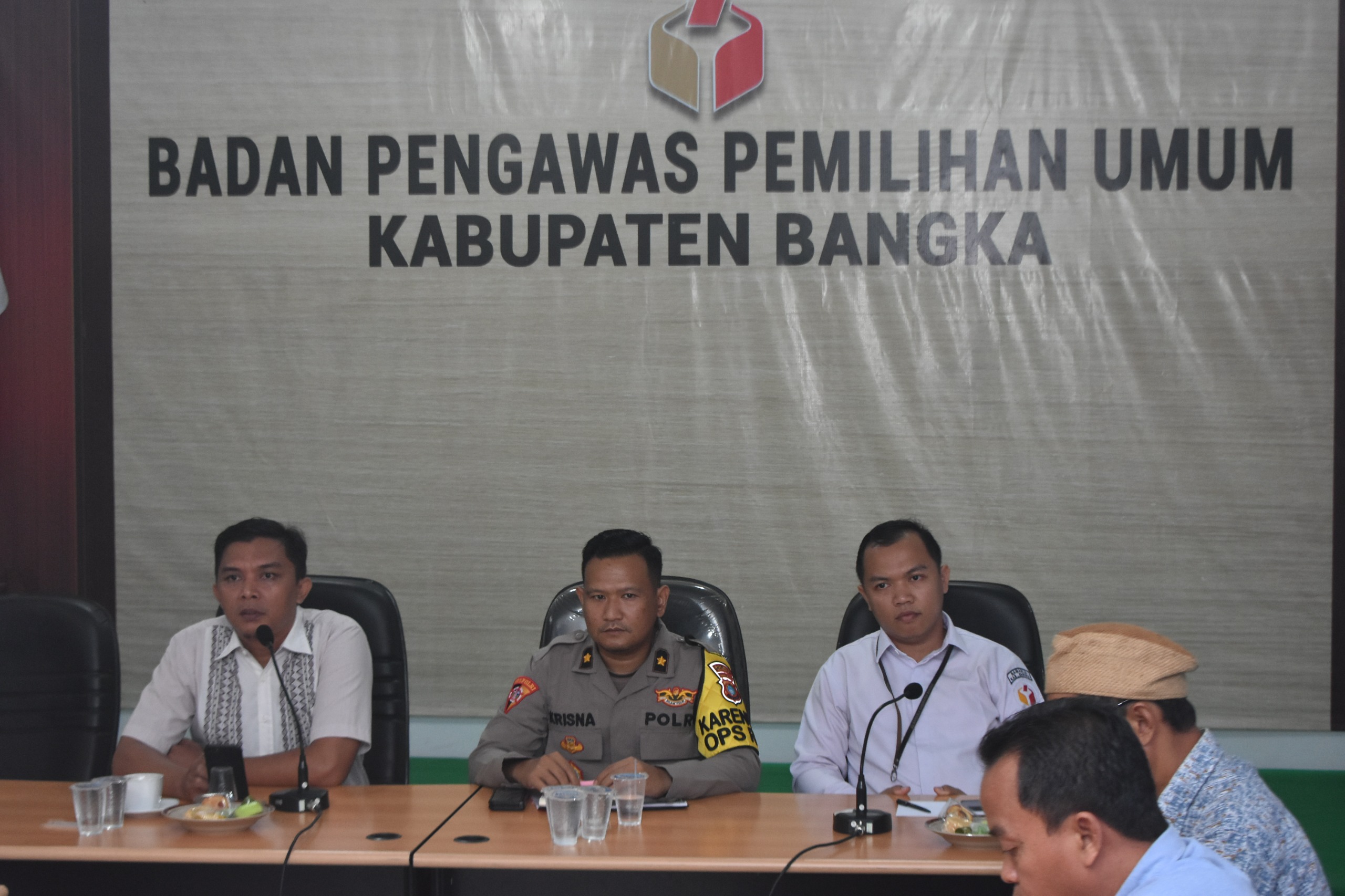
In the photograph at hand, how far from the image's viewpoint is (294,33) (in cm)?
446

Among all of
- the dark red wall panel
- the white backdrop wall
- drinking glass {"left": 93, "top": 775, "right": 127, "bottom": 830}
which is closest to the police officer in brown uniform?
drinking glass {"left": 93, "top": 775, "right": 127, "bottom": 830}

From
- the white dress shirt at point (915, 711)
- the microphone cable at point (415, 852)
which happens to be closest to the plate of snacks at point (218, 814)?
the microphone cable at point (415, 852)

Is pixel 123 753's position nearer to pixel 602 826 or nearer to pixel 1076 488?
pixel 602 826

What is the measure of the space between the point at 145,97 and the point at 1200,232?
368cm

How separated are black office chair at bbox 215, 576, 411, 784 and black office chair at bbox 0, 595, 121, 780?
31 centimetres

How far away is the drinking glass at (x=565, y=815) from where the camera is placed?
6.75ft

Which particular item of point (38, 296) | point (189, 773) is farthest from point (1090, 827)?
point (38, 296)

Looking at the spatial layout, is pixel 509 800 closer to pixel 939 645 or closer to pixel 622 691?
pixel 622 691

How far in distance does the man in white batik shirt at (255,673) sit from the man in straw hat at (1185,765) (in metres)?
1.54

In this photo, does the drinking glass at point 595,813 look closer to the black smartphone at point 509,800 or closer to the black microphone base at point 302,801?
the black smartphone at point 509,800

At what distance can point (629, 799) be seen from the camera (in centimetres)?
218

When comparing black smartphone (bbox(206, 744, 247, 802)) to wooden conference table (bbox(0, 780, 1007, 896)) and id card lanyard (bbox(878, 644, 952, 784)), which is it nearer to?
wooden conference table (bbox(0, 780, 1007, 896))

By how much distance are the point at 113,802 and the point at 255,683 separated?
0.69 metres

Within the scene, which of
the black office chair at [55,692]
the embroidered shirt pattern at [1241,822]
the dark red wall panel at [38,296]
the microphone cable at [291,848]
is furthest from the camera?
the dark red wall panel at [38,296]
